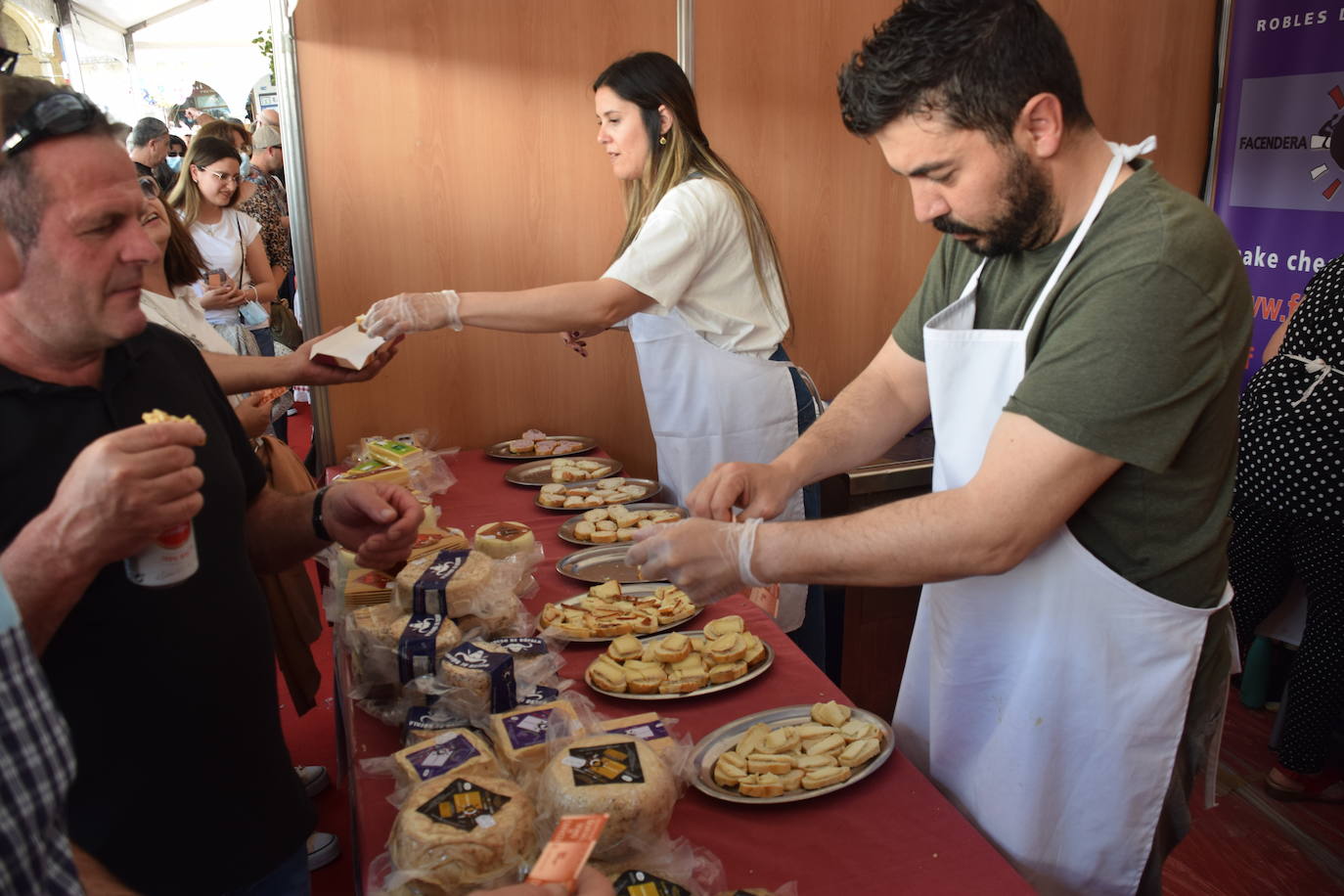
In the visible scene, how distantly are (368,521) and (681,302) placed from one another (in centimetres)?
136

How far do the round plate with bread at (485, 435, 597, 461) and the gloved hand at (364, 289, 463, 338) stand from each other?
934mm

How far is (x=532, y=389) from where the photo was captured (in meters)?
3.66

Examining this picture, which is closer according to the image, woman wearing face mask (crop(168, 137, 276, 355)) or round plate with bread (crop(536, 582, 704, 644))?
round plate with bread (crop(536, 582, 704, 644))

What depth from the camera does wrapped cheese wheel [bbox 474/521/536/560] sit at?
218 centimetres

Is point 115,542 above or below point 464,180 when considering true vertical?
below

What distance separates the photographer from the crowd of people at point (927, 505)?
110 centimetres

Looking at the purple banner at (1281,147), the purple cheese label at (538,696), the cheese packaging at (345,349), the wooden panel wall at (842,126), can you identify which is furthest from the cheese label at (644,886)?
the purple banner at (1281,147)

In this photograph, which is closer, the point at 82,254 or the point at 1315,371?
the point at 82,254

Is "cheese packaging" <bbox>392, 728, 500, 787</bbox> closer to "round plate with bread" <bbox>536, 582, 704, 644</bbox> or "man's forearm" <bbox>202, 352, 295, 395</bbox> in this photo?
"round plate with bread" <bbox>536, 582, 704, 644</bbox>

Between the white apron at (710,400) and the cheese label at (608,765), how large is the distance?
144cm

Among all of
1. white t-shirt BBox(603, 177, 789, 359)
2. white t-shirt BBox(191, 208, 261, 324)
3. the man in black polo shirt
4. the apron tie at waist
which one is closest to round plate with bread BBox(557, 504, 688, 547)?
white t-shirt BBox(603, 177, 789, 359)

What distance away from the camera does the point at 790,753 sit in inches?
57.9

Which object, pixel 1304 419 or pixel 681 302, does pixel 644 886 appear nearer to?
pixel 681 302

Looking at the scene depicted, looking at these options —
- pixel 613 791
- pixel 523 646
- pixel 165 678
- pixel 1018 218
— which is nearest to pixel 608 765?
pixel 613 791
